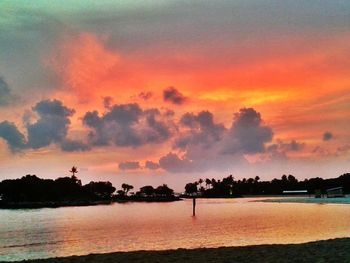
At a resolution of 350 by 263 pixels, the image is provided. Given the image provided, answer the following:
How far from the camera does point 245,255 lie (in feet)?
89.1

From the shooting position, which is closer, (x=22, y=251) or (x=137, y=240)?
(x=22, y=251)

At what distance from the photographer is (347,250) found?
Answer: 26844 millimetres

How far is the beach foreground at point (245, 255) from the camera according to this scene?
81.9 ft

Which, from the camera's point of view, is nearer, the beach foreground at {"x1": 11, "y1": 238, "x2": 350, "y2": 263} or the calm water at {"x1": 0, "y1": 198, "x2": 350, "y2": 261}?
the beach foreground at {"x1": 11, "y1": 238, "x2": 350, "y2": 263}

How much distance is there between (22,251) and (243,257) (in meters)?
31.0

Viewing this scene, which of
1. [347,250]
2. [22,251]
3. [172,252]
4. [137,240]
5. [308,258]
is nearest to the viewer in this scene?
[308,258]

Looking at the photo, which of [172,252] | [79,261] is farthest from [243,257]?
[79,261]

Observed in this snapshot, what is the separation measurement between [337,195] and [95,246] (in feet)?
560

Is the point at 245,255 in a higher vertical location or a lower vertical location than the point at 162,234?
higher

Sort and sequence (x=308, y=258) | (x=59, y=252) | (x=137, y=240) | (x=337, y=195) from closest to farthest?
(x=308, y=258) < (x=59, y=252) < (x=137, y=240) < (x=337, y=195)

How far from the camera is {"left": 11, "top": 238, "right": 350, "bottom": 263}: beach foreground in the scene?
25.0 m

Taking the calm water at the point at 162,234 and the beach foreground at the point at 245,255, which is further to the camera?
the calm water at the point at 162,234

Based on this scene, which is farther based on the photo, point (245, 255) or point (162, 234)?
point (162, 234)

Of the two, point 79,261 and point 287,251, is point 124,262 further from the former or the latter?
point 287,251
